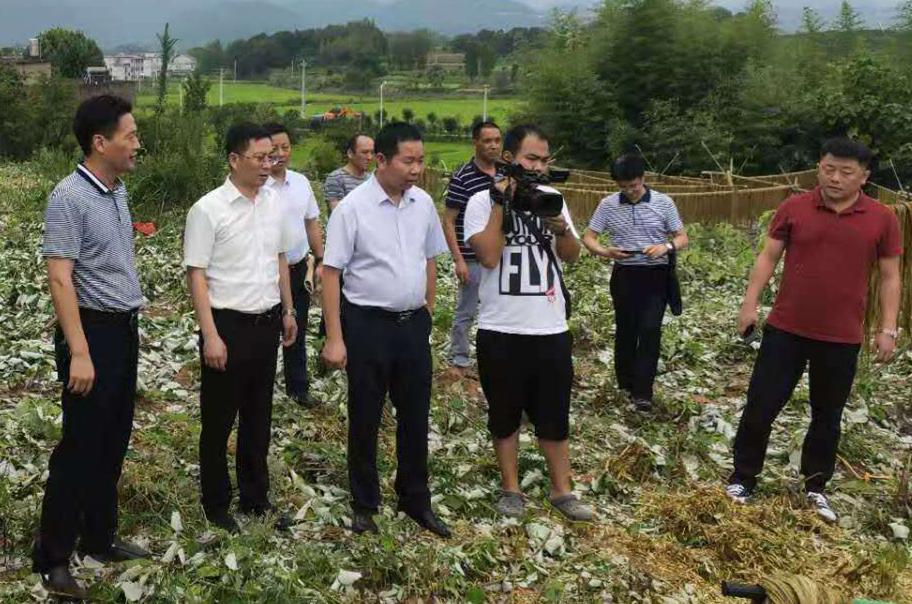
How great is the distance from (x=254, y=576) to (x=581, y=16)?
45.6 metres

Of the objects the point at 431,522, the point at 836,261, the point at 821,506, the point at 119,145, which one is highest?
the point at 119,145

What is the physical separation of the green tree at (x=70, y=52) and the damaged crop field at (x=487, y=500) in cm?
4712

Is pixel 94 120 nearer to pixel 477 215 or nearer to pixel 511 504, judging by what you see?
pixel 477 215

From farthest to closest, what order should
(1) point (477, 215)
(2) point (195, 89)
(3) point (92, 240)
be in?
(2) point (195, 89)
(1) point (477, 215)
(3) point (92, 240)

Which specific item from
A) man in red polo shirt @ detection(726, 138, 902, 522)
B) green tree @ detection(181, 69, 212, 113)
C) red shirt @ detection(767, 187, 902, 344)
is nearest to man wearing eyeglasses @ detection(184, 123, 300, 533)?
man in red polo shirt @ detection(726, 138, 902, 522)

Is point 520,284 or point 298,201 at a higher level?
point 298,201

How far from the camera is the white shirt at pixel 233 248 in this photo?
387 cm

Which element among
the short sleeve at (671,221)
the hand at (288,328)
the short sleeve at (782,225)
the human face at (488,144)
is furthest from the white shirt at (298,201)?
the short sleeve at (782,225)

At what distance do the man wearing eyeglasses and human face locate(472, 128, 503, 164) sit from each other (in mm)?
2189

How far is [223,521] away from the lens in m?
4.13

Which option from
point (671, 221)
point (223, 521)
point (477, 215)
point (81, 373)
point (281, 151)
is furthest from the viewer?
point (671, 221)

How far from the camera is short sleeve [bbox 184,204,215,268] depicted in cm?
385

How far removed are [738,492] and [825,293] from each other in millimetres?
1123

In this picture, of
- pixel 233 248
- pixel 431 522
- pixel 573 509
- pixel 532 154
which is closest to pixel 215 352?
pixel 233 248
